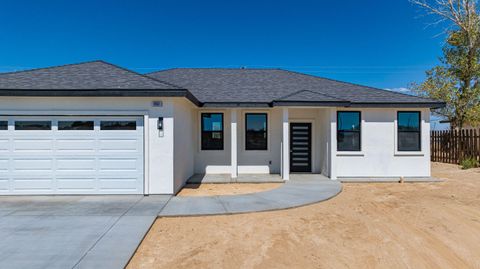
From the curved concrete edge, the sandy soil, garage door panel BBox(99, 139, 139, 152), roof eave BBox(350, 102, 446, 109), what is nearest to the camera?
the curved concrete edge

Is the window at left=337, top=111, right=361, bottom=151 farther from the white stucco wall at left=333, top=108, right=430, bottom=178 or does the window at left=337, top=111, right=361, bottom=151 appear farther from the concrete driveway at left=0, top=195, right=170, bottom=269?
the concrete driveway at left=0, top=195, right=170, bottom=269

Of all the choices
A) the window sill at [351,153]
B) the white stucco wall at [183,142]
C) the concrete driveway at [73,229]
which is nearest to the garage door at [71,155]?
the concrete driveway at [73,229]

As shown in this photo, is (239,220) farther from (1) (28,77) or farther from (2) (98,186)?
(1) (28,77)

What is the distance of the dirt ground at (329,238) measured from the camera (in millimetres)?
3891

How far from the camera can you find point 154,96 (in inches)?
290

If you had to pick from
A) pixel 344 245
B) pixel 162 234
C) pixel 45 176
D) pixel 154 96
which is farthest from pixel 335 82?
pixel 45 176

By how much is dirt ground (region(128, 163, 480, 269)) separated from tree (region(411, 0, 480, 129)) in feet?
41.5

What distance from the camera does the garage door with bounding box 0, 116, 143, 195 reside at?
24.6 feet

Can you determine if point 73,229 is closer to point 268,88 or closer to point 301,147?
point 301,147

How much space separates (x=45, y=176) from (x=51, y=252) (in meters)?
4.55

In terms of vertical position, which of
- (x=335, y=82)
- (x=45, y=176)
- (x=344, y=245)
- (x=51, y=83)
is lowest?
(x=344, y=245)

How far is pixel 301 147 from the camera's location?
11484 mm

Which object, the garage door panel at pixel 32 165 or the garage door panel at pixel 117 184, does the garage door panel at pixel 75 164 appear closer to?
the garage door panel at pixel 32 165

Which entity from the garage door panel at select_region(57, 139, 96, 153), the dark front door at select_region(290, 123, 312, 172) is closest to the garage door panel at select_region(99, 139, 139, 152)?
the garage door panel at select_region(57, 139, 96, 153)
